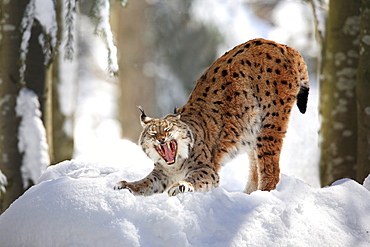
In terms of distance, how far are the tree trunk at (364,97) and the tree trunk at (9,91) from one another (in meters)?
4.03

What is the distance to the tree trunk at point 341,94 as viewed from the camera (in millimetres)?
7074

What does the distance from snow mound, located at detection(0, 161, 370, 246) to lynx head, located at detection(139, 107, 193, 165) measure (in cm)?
115

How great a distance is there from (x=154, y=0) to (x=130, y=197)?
1067 cm

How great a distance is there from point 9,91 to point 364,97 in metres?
4.18

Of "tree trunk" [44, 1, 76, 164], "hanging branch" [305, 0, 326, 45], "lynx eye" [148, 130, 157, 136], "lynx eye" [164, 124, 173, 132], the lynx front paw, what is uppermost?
"hanging branch" [305, 0, 326, 45]

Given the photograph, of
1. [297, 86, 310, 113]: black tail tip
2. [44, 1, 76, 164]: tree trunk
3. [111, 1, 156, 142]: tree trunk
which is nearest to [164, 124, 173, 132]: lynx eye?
[297, 86, 310, 113]: black tail tip

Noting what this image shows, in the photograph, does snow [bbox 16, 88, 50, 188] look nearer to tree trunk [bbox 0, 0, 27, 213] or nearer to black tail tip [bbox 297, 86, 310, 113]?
tree trunk [bbox 0, 0, 27, 213]

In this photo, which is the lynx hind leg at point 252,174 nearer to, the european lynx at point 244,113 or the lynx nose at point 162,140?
the european lynx at point 244,113

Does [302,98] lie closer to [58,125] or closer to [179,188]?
[179,188]

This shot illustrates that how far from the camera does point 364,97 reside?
664cm

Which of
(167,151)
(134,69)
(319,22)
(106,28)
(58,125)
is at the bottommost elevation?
(58,125)

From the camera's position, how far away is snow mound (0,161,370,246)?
12.4 ft

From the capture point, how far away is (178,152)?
5.57 metres

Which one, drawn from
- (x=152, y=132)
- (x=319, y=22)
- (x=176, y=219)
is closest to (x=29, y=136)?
(x=152, y=132)
